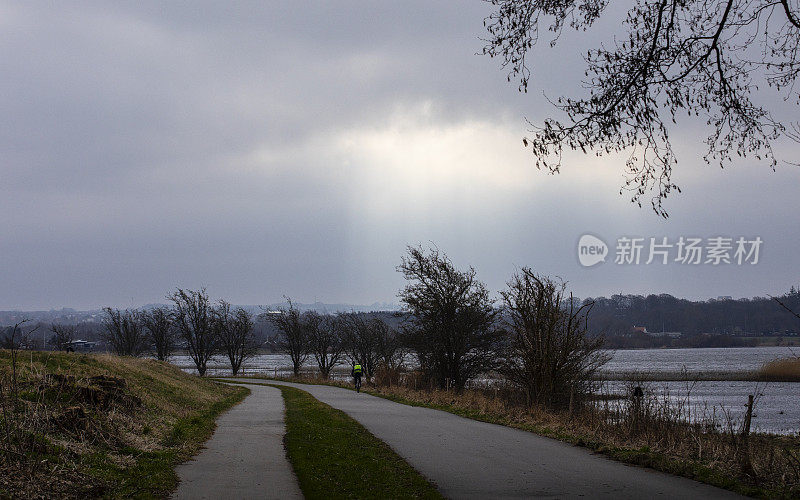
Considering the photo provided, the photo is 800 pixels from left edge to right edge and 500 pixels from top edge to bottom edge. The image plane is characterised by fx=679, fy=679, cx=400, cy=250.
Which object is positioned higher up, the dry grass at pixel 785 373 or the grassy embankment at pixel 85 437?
the grassy embankment at pixel 85 437

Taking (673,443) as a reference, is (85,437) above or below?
above

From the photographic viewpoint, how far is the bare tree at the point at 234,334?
74938 millimetres

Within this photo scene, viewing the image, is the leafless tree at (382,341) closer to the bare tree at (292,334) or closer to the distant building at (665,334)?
the bare tree at (292,334)

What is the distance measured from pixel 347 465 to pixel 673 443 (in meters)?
5.78

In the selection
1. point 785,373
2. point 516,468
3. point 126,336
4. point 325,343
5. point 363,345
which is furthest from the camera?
point 325,343

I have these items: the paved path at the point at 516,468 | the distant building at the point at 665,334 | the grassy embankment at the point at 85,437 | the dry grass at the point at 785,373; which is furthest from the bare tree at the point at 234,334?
the distant building at the point at 665,334

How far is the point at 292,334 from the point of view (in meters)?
72.1

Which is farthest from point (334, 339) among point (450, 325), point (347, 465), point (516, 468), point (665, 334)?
point (665, 334)

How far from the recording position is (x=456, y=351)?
37.6 m

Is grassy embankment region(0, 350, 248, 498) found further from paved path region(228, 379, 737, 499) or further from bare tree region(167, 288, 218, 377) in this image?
bare tree region(167, 288, 218, 377)

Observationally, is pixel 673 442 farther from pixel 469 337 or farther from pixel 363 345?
pixel 363 345

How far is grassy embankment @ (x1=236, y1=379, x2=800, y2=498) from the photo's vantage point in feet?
30.7

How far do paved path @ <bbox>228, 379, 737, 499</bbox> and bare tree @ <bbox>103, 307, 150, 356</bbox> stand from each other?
57.9 m

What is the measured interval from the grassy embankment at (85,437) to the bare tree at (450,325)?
2061cm
